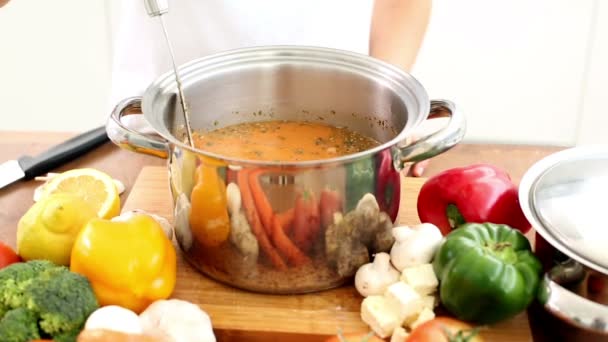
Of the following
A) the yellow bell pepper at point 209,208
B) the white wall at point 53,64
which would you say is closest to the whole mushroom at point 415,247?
the yellow bell pepper at point 209,208

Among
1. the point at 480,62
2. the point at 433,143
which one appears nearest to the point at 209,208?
the point at 433,143

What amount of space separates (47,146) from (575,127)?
162 centimetres

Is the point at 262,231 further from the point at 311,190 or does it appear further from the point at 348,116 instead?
the point at 348,116

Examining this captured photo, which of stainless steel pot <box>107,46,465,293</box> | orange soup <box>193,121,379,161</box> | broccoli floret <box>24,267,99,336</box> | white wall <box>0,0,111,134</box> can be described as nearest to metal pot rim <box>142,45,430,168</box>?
stainless steel pot <box>107,46,465,293</box>

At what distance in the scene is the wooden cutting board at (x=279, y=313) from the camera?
0.90m

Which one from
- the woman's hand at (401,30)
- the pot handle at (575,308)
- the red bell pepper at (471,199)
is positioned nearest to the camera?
the pot handle at (575,308)

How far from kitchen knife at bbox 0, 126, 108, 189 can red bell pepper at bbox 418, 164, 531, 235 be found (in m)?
0.61

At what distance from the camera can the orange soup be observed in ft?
3.43

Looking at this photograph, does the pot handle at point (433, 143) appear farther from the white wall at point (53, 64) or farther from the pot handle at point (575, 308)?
the white wall at point (53, 64)

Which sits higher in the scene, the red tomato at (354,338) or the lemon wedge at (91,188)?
the lemon wedge at (91,188)

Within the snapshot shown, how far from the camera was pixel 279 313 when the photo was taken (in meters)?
0.92

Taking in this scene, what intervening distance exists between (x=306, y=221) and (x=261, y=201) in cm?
6

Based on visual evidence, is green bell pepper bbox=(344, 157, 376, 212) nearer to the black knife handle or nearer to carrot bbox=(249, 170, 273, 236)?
carrot bbox=(249, 170, 273, 236)

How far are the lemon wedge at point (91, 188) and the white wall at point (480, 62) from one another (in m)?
1.20
